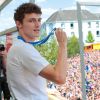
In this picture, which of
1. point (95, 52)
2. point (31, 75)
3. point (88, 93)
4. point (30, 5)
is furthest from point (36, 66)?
point (88, 93)

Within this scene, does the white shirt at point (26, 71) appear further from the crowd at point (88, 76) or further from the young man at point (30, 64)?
the crowd at point (88, 76)

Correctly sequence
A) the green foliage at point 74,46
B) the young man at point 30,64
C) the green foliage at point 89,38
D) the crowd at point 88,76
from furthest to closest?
the green foliage at point 74,46, the crowd at point 88,76, the green foliage at point 89,38, the young man at point 30,64

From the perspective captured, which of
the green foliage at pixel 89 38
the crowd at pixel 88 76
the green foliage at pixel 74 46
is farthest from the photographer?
the green foliage at pixel 74 46

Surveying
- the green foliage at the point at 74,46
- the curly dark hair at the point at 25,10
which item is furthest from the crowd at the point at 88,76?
the curly dark hair at the point at 25,10

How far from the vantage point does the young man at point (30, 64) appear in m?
1.17

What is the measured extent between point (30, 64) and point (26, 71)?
0.17 feet

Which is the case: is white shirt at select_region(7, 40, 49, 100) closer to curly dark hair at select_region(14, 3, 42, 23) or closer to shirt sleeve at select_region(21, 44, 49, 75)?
shirt sleeve at select_region(21, 44, 49, 75)

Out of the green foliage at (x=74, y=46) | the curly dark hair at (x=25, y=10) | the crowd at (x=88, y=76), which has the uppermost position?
the curly dark hair at (x=25, y=10)

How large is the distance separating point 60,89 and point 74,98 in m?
0.29

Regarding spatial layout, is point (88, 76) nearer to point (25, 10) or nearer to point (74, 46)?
point (74, 46)

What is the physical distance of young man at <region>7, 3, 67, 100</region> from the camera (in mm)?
1168

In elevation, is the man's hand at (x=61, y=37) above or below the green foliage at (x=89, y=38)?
above

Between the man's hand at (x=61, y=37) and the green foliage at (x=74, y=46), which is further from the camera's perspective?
the green foliage at (x=74, y=46)

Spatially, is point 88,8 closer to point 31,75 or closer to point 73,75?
point 73,75
